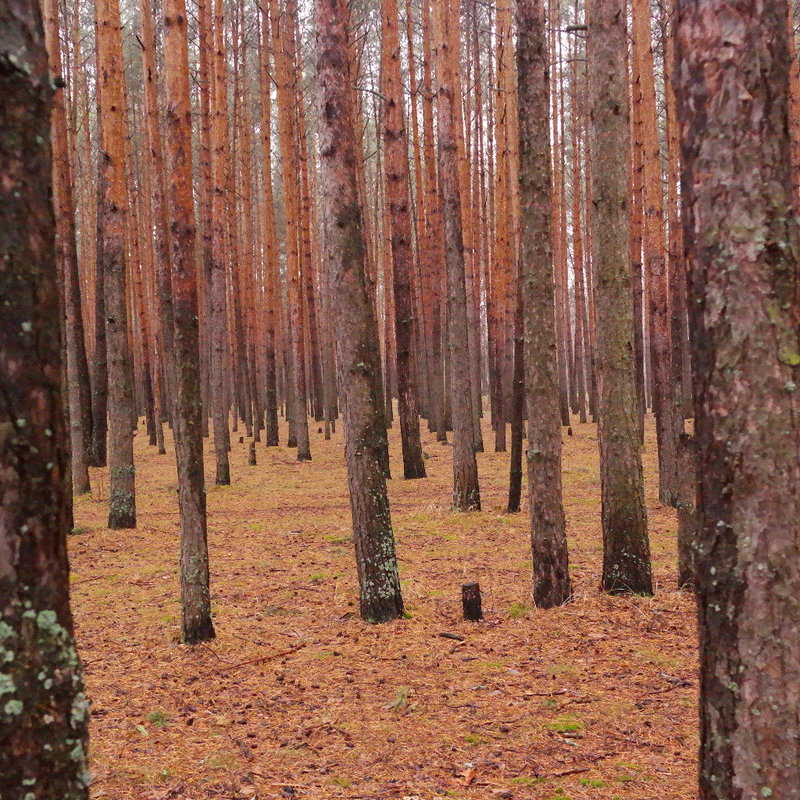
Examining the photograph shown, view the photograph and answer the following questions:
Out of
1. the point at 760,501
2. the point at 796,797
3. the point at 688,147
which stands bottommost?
the point at 796,797

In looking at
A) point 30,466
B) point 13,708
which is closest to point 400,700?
point 13,708

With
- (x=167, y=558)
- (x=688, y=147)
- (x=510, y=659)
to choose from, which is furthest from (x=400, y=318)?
(x=688, y=147)

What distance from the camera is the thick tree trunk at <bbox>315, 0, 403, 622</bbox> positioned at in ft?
18.3

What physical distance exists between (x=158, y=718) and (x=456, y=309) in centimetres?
723

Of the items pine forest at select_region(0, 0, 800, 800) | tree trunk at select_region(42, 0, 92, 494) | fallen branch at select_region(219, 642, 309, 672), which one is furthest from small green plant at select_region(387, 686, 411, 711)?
tree trunk at select_region(42, 0, 92, 494)

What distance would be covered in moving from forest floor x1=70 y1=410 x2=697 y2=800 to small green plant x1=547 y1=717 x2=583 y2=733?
0.01 metres

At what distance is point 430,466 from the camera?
48.1ft

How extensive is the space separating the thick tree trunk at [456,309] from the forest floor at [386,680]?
1.26 meters

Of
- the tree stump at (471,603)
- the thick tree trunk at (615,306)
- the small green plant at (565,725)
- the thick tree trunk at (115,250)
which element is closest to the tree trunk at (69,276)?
the thick tree trunk at (115,250)

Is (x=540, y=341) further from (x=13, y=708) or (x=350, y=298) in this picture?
(x=13, y=708)

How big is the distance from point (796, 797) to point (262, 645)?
12.8 feet

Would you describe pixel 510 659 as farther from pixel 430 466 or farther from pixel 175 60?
Answer: pixel 430 466

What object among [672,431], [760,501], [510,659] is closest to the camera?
[760,501]

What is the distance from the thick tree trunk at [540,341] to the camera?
5.80 metres
